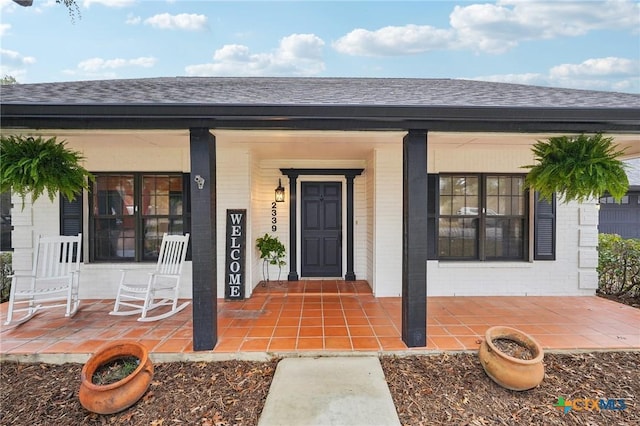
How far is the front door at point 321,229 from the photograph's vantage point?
18.3ft

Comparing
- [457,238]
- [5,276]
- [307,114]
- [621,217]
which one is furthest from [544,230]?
[5,276]

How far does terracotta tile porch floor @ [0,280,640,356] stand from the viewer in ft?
9.52

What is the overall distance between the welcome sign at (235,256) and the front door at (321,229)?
1354mm

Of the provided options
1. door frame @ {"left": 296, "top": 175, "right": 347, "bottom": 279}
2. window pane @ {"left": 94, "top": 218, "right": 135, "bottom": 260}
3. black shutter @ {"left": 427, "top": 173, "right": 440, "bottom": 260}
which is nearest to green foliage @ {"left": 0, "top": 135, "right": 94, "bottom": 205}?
window pane @ {"left": 94, "top": 218, "right": 135, "bottom": 260}

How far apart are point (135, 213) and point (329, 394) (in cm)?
394

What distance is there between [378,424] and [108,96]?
144 inches

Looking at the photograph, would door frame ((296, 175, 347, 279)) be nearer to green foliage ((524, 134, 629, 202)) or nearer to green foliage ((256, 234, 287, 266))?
green foliage ((256, 234, 287, 266))

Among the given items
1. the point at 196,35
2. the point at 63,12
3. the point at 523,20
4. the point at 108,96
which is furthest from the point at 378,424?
the point at 196,35

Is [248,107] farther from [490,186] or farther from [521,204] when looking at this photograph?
[521,204]

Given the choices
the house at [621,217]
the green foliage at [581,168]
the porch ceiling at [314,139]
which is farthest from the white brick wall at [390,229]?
the house at [621,217]

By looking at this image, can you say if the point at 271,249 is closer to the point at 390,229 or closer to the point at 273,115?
the point at 390,229

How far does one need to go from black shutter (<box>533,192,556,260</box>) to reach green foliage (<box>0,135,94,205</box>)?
6009 millimetres

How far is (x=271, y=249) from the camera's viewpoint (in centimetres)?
510

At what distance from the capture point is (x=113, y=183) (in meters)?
4.61
